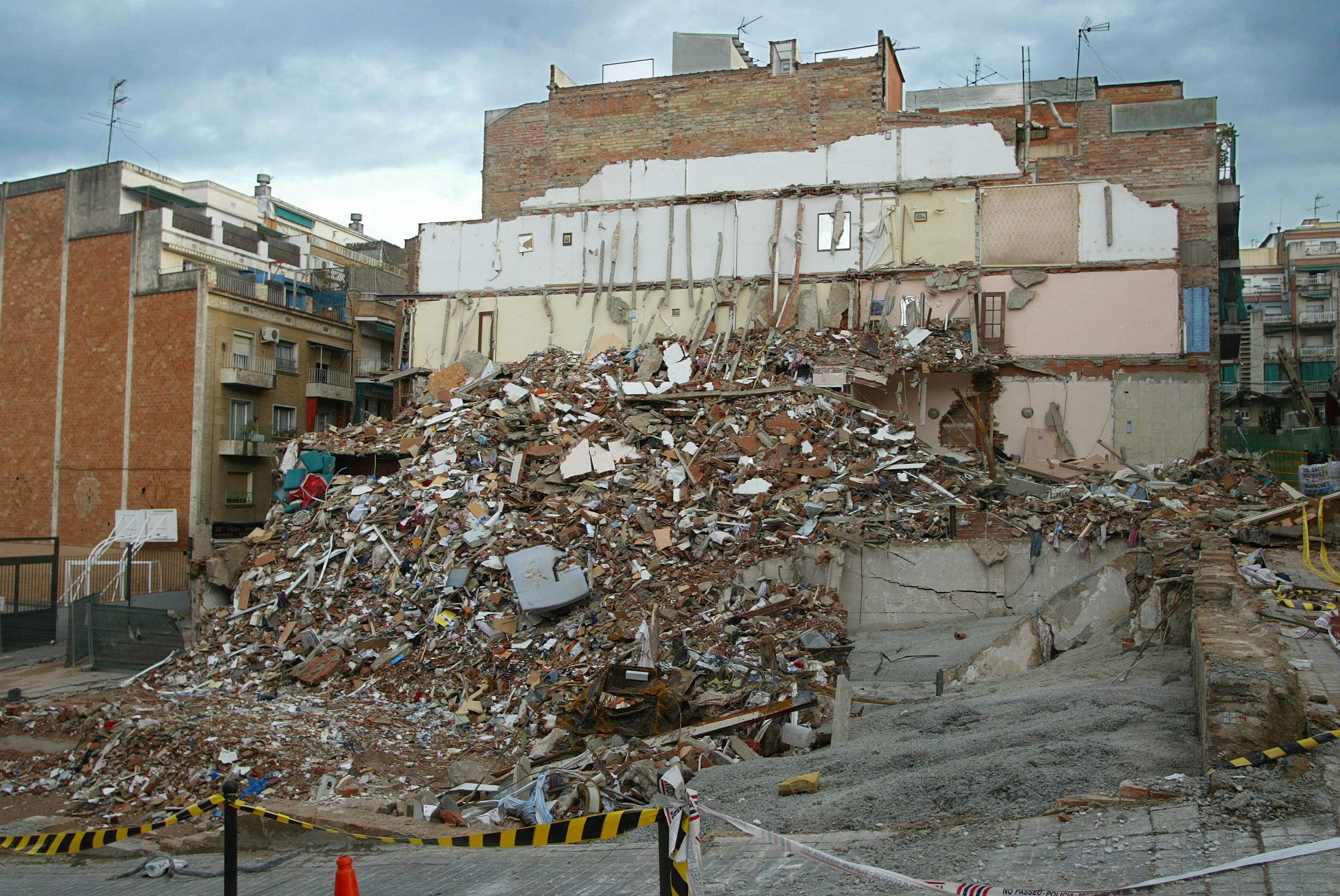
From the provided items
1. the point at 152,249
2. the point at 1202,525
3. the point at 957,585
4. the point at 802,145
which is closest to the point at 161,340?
the point at 152,249

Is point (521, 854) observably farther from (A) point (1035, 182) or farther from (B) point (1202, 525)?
(A) point (1035, 182)

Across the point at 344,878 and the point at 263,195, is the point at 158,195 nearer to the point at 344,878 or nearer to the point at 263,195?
the point at 263,195

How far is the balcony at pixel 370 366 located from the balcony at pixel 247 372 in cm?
352

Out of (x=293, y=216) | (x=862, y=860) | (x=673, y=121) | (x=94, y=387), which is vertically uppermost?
(x=293, y=216)

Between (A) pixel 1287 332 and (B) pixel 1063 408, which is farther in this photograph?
(A) pixel 1287 332

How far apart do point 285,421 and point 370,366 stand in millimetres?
4077

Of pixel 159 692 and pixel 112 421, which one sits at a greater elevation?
pixel 112 421

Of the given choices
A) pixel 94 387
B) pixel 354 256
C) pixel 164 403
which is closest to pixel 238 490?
pixel 164 403

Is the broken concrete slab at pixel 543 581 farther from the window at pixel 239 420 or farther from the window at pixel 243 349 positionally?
the window at pixel 243 349

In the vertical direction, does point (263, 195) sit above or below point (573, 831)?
above

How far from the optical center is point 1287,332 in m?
42.0

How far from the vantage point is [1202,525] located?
42.2ft

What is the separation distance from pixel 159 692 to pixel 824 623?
8.99 meters

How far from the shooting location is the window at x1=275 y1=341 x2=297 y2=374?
2972cm
